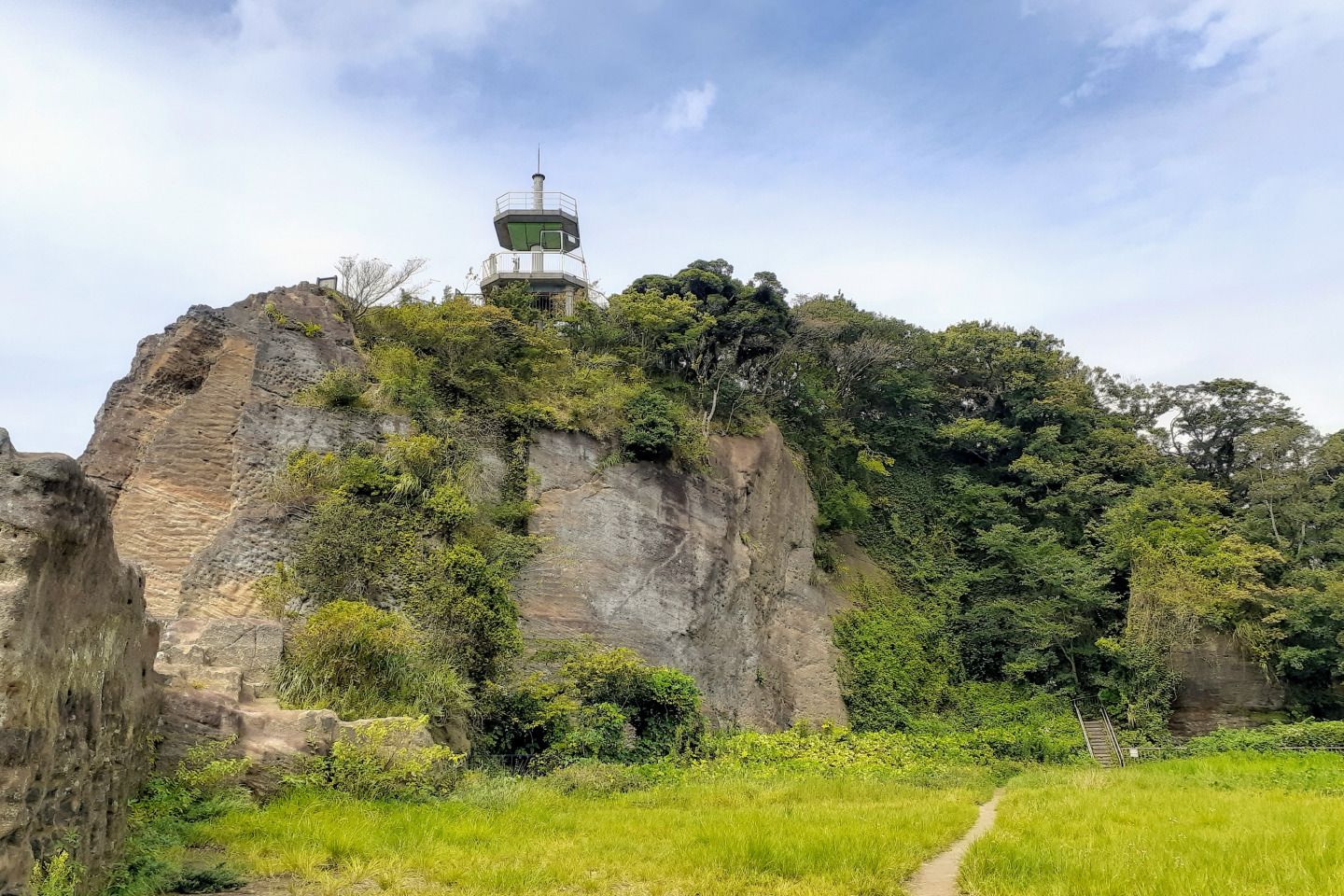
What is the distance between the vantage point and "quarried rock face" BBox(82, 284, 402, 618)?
506 inches

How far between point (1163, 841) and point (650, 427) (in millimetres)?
13328

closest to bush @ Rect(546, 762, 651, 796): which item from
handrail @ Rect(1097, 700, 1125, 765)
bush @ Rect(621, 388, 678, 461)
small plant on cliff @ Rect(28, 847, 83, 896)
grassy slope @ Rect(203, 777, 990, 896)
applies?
grassy slope @ Rect(203, 777, 990, 896)

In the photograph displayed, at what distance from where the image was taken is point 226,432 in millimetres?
14578

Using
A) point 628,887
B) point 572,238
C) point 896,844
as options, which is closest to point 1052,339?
point 572,238

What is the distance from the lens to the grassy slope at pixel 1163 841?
6.51m

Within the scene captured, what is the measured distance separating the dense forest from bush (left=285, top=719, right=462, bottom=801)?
1.37 meters

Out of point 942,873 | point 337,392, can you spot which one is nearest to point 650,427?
point 337,392

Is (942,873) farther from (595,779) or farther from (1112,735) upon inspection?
(1112,735)

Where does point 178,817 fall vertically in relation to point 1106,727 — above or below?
above

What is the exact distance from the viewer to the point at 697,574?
1962cm

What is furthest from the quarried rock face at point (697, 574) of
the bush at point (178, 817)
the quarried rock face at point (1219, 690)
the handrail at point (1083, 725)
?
the quarried rock face at point (1219, 690)

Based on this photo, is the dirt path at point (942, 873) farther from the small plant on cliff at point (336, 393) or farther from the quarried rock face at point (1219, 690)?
the quarried rock face at point (1219, 690)

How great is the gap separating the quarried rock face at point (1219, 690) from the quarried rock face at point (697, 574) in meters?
9.95

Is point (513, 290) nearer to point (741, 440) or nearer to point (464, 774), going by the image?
point (741, 440)
